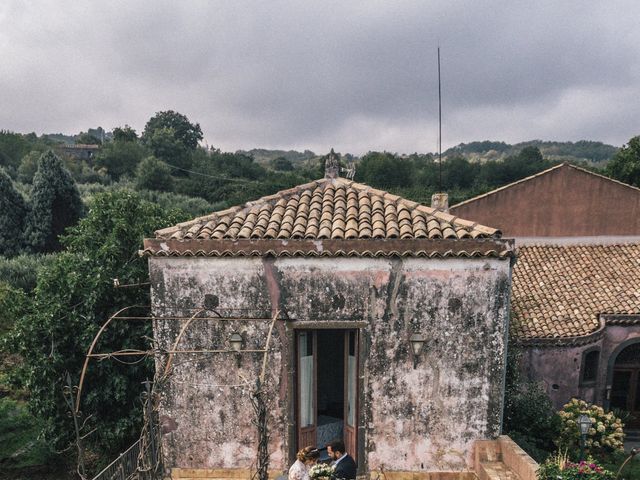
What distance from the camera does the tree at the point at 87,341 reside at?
10398 mm

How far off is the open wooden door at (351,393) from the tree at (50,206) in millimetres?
26533

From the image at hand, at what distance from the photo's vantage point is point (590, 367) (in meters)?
13.2

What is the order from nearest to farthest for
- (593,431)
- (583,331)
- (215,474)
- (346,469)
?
(346,469) → (215,474) → (593,431) → (583,331)

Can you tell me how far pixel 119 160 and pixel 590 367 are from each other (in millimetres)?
59090

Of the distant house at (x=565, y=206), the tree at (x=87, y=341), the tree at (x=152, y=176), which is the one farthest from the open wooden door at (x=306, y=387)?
the tree at (x=152, y=176)

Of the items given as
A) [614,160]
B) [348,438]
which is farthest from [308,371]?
[614,160]

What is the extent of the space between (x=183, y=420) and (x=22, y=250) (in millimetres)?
25435

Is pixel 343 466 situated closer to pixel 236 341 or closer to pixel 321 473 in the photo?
pixel 321 473

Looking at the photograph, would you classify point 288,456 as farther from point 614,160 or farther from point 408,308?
point 614,160

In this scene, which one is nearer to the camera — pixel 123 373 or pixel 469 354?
pixel 469 354

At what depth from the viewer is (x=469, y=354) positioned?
781cm

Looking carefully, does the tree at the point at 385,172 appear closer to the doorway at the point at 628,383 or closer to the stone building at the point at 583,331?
the stone building at the point at 583,331

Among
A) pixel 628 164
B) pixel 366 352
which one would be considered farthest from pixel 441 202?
pixel 628 164

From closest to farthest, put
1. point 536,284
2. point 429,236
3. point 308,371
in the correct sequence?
point 429,236 < point 308,371 < point 536,284
